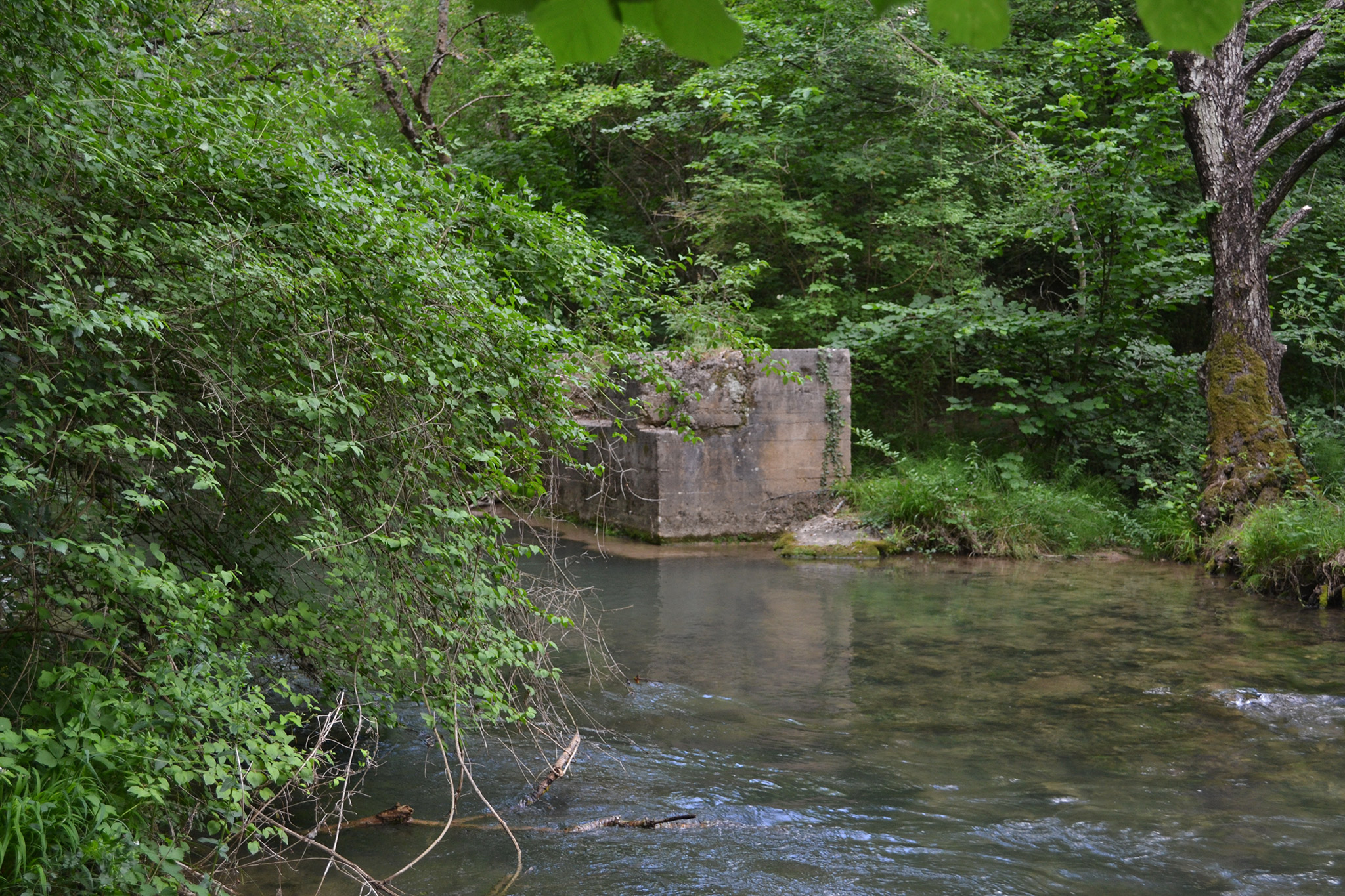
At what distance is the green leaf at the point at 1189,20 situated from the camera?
3.08ft

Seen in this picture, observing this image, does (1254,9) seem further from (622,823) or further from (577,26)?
(577,26)

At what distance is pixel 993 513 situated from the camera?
11375 millimetres

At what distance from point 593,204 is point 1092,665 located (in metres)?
12.8

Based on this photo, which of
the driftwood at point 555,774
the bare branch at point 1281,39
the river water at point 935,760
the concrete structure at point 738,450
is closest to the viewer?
the river water at point 935,760

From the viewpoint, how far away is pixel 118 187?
11.6ft

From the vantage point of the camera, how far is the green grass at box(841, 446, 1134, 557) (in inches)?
442

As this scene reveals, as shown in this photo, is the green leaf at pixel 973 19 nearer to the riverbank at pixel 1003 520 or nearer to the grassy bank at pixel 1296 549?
the grassy bank at pixel 1296 549

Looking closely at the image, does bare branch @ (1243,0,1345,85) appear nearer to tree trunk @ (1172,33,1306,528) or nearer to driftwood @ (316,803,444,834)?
tree trunk @ (1172,33,1306,528)

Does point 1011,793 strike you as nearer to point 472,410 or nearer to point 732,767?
point 732,767

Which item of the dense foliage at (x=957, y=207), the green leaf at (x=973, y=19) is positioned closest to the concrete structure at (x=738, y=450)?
the dense foliage at (x=957, y=207)

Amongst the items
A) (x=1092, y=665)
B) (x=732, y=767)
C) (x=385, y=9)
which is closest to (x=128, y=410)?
(x=732, y=767)

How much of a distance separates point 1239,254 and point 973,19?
36.5 feet

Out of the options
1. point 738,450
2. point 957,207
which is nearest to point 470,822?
point 738,450

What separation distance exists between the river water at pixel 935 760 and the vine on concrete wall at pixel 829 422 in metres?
3.55
